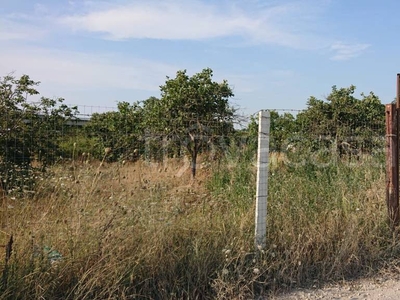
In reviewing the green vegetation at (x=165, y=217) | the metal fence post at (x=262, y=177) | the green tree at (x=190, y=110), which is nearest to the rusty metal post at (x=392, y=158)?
the green vegetation at (x=165, y=217)

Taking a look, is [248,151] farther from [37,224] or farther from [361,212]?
[37,224]

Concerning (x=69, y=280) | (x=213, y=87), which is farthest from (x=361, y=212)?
(x=213, y=87)

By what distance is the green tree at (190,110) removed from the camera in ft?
29.3

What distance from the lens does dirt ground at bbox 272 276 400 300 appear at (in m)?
4.09

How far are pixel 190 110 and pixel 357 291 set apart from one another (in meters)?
6.63

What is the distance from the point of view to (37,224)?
12.8 ft

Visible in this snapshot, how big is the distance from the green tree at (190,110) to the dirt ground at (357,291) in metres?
4.81

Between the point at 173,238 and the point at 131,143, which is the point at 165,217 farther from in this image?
the point at 131,143

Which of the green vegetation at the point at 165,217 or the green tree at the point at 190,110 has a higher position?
the green tree at the point at 190,110

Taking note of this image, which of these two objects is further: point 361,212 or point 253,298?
point 361,212

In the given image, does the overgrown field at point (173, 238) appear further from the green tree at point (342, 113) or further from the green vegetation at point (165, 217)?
the green tree at point (342, 113)

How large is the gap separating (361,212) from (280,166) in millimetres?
2523

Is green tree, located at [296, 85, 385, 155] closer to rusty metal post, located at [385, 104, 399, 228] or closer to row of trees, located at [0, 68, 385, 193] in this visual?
row of trees, located at [0, 68, 385, 193]

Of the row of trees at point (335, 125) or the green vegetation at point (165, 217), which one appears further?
the row of trees at point (335, 125)
